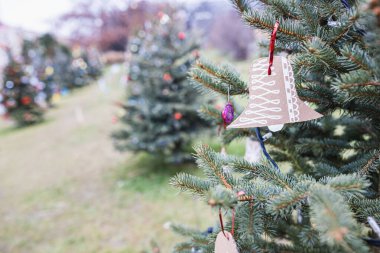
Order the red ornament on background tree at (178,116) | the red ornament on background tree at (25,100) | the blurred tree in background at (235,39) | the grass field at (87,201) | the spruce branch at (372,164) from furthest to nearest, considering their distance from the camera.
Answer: the blurred tree in background at (235,39), the red ornament on background tree at (25,100), the red ornament on background tree at (178,116), the grass field at (87,201), the spruce branch at (372,164)

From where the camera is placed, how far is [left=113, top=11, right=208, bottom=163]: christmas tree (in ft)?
15.7

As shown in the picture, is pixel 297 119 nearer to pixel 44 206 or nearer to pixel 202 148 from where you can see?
pixel 202 148

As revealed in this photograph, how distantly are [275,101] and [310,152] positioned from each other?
55 cm

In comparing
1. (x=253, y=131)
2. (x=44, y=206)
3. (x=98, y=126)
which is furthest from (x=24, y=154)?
(x=253, y=131)

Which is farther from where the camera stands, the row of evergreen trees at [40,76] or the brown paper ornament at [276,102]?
the row of evergreen trees at [40,76]

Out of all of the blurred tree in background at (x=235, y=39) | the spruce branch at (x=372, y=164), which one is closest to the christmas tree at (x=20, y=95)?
Answer: the blurred tree in background at (x=235, y=39)

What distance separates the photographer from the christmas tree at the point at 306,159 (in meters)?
0.65

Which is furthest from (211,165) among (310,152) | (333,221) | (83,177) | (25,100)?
(25,100)

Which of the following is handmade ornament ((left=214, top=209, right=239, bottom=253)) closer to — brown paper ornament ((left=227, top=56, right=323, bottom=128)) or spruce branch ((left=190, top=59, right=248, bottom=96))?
brown paper ornament ((left=227, top=56, right=323, bottom=128))

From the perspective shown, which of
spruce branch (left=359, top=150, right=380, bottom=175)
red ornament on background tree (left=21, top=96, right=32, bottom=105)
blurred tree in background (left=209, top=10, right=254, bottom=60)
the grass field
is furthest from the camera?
blurred tree in background (left=209, top=10, right=254, bottom=60)

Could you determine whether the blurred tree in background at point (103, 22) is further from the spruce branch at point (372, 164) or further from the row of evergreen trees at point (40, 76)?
the spruce branch at point (372, 164)

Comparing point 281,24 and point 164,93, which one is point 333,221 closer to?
point 281,24

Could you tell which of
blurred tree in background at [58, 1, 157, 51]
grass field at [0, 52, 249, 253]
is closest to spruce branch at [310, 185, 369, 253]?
grass field at [0, 52, 249, 253]

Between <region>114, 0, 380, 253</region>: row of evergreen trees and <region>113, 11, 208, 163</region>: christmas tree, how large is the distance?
3385mm
